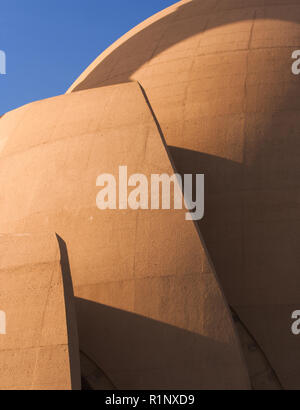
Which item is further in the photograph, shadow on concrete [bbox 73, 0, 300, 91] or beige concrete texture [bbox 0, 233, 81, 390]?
shadow on concrete [bbox 73, 0, 300, 91]

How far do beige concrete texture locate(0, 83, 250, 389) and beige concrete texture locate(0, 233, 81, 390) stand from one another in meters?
1.48

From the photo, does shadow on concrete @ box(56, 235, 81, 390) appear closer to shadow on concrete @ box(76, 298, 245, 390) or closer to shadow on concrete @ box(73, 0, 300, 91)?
shadow on concrete @ box(76, 298, 245, 390)

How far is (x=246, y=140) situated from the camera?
43.2ft

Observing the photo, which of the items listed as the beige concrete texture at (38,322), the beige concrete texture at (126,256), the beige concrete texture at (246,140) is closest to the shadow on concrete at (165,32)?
the beige concrete texture at (246,140)

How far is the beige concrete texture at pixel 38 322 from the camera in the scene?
29.0ft

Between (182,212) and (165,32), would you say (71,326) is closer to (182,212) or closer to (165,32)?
(182,212)

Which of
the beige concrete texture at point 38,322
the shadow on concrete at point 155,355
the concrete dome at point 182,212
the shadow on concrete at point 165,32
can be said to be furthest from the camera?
the shadow on concrete at point 165,32

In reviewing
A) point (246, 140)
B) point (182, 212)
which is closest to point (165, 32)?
point (246, 140)

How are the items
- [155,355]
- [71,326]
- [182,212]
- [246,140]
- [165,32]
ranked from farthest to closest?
[165,32] < [246,140] < [182,212] < [155,355] < [71,326]

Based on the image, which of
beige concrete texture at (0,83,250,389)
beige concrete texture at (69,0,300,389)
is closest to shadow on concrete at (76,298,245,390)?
beige concrete texture at (0,83,250,389)

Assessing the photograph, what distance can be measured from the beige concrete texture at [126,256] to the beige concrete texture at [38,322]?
1.48 meters

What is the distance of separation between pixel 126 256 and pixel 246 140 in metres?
3.87

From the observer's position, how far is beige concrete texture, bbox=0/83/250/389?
10188mm

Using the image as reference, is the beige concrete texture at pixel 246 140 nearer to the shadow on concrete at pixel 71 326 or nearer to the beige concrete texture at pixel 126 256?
the beige concrete texture at pixel 126 256
